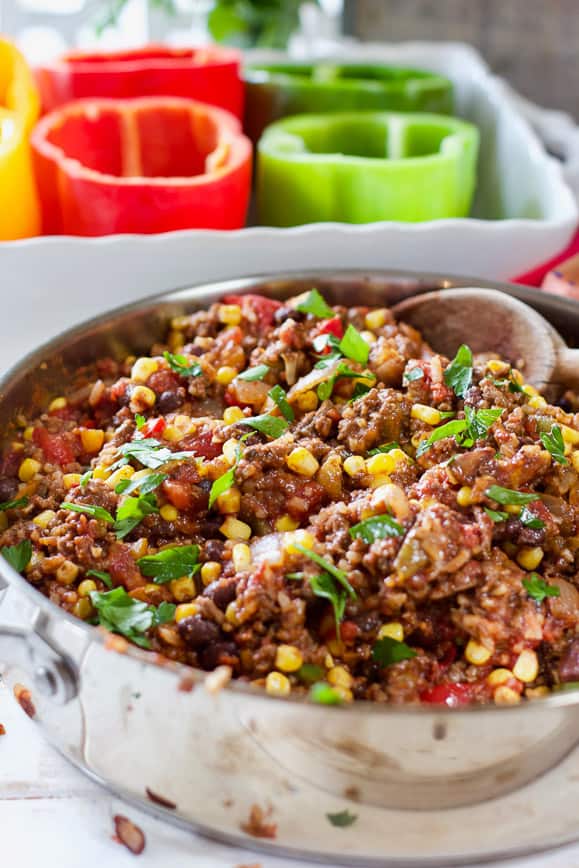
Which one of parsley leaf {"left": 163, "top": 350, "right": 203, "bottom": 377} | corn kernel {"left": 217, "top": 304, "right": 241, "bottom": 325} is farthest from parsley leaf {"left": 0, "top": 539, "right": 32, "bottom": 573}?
corn kernel {"left": 217, "top": 304, "right": 241, "bottom": 325}

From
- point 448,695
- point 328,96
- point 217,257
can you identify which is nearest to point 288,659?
point 448,695

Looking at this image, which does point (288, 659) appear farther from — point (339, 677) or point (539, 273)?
point (539, 273)

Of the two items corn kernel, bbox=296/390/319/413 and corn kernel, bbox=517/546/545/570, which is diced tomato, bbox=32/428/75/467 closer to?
corn kernel, bbox=296/390/319/413

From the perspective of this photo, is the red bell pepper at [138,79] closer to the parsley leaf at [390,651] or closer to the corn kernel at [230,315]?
the corn kernel at [230,315]

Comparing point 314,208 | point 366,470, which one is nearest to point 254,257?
point 314,208

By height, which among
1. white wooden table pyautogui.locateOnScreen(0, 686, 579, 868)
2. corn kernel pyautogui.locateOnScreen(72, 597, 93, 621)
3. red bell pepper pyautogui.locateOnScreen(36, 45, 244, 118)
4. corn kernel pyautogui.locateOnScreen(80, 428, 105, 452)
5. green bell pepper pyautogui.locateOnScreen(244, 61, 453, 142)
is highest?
red bell pepper pyautogui.locateOnScreen(36, 45, 244, 118)
